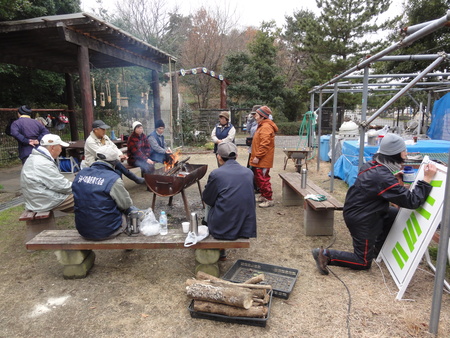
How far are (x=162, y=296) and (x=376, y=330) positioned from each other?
2.02 m

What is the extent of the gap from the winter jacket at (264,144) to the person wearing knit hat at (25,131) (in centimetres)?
451

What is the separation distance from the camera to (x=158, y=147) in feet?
21.1

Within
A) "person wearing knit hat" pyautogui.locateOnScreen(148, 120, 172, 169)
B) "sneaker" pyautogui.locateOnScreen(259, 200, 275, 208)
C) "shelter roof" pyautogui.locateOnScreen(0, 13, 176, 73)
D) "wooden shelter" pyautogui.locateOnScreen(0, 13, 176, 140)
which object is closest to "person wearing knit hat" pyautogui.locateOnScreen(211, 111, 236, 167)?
"person wearing knit hat" pyautogui.locateOnScreen(148, 120, 172, 169)

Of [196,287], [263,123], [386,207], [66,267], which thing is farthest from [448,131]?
[66,267]

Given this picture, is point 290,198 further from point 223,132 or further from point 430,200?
point 430,200

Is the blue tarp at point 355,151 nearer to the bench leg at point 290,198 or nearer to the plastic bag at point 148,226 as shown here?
the bench leg at point 290,198

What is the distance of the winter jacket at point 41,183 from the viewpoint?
12.9 ft

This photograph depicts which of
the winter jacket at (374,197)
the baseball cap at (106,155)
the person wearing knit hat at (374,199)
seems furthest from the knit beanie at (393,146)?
the baseball cap at (106,155)

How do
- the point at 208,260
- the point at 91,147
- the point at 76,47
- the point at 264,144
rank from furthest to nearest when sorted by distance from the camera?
the point at 76,47, the point at 264,144, the point at 91,147, the point at 208,260

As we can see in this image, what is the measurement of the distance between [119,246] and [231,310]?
1399 mm

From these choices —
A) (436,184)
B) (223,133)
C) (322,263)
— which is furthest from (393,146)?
(223,133)

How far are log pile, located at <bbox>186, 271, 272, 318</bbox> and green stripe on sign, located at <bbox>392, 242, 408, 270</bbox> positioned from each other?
149cm

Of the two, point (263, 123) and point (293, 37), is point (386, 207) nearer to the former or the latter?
point (263, 123)

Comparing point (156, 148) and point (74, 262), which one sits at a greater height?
point (156, 148)
